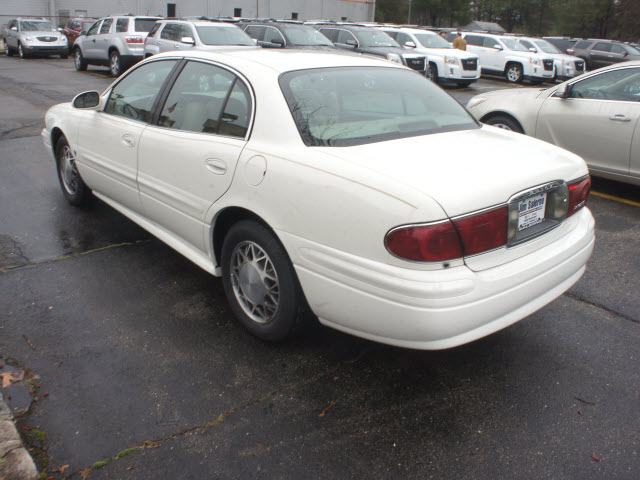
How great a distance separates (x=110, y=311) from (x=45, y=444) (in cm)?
123

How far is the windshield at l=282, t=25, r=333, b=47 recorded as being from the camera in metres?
15.9

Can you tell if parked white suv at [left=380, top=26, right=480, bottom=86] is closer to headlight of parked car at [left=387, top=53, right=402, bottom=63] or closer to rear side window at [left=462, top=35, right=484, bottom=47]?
headlight of parked car at [left=387, top=53, right=402, bottom=63]

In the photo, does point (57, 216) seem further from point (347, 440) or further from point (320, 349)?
point (347, 440)

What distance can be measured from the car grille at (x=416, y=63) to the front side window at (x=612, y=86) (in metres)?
10.7

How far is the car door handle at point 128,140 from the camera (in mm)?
4033

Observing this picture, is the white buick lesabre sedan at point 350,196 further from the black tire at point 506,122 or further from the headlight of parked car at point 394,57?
the headlight of parked car at point 394,57

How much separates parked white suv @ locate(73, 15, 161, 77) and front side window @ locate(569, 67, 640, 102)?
45.5 ft

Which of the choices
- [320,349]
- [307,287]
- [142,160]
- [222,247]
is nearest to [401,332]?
[307,287]

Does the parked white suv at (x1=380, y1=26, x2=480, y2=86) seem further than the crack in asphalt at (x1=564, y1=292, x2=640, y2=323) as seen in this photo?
Yes

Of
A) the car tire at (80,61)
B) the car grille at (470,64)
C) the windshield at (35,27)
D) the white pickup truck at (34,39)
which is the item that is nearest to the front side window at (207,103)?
the car grille at (470,64)

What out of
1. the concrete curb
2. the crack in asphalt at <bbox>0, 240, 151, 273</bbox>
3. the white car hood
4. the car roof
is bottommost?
the concrete curb

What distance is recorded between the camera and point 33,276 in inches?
161

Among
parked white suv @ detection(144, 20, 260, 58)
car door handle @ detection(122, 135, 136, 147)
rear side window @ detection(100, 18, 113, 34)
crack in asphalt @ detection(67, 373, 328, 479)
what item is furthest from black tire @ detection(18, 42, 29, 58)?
crack in asphalt @ detection(67, 373, 328, 479)

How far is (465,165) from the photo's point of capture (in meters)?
2.72
